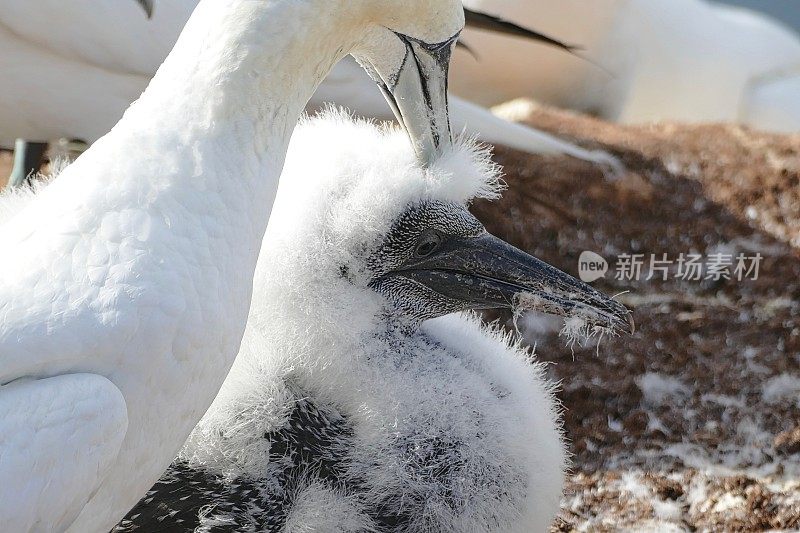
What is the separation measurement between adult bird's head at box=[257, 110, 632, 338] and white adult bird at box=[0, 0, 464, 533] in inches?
17.1

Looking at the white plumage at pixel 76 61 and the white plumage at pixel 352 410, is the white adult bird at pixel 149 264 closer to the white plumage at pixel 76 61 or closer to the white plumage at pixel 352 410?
the white plumage at pixel 352 410

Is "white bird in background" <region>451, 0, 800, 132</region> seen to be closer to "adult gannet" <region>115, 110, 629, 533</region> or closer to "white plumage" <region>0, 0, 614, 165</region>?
"white plumage" <region>0, 0, 614, 165</region>

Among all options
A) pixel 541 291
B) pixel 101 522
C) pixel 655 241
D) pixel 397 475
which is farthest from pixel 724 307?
pixel 101 522

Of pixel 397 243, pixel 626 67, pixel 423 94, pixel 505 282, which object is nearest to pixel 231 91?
pixel 423 94

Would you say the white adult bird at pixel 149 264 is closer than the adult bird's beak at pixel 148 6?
Yes

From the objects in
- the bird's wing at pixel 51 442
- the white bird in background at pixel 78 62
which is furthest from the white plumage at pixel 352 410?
the white bird in background at pixel 78 62

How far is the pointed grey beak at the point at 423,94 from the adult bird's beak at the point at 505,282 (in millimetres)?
218

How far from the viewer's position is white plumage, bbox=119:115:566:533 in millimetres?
2211

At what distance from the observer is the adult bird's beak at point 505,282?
229 centimetres

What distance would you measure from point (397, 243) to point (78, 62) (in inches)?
55.7

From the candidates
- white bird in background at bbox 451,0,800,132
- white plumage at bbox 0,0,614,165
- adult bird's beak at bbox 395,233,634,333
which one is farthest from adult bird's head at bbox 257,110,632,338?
white bird in background at bbox 451,0,800,132

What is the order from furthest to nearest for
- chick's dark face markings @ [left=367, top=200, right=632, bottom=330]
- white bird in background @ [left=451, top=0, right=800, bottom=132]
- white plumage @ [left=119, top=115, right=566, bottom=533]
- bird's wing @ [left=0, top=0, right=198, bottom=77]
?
white bird in background @ [left=451, top=0, right=800, bottom=132] < bird's wing @ [left=0, top=0, right=198, bottom=77] < chick's dark face markings @ [left=367, top=200, right=632, bottom=330] < white plumage @ [left=119, top=115, right=566, bottom=533]

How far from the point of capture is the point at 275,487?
221 cm

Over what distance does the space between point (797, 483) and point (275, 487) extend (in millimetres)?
1108
